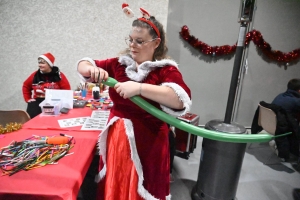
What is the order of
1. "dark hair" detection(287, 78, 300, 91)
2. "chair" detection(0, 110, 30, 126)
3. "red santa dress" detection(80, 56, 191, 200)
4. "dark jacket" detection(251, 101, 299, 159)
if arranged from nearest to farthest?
1. "red santa dress" detection(80, 56, 191, 200)
2. "chair" detection(0, 110, 30, 126)
3. "dark jacket" detection(251, 101, 299, 159)
4. "dark hair" detection(287, 78, 300, 91)

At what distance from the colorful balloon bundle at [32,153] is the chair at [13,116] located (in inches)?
30.3

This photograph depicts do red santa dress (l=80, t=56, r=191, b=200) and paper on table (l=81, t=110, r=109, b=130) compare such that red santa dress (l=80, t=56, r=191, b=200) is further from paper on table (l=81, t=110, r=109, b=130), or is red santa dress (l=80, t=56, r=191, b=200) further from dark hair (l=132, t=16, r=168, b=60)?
paper on table (l=81, t=110, r=109, b=130)

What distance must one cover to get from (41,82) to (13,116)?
69 centimetres

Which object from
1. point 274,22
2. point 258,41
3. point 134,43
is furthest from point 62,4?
point 274,22

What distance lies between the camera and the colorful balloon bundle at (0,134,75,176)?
943 millimetres

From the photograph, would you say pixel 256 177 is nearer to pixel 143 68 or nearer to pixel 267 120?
pixel 267 120

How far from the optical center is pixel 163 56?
1104 mm

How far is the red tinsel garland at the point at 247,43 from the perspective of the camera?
311 centimetres

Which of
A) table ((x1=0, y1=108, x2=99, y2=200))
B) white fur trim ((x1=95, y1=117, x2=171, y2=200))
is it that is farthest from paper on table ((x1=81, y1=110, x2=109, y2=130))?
→ white fur trim ((x1=95, y1=117, x2=171, y2=200))

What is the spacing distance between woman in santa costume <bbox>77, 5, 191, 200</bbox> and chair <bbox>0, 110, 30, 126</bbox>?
1179 millimetres

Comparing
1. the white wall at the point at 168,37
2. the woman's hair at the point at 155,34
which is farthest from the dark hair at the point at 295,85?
the woman's hair at the point at 155,34

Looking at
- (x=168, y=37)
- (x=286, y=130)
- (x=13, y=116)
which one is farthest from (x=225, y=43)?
(x=13, y=116)

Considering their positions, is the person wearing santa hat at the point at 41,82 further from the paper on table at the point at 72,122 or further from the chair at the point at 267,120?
the chair at the point at 267,120

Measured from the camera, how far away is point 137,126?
1.05 m
